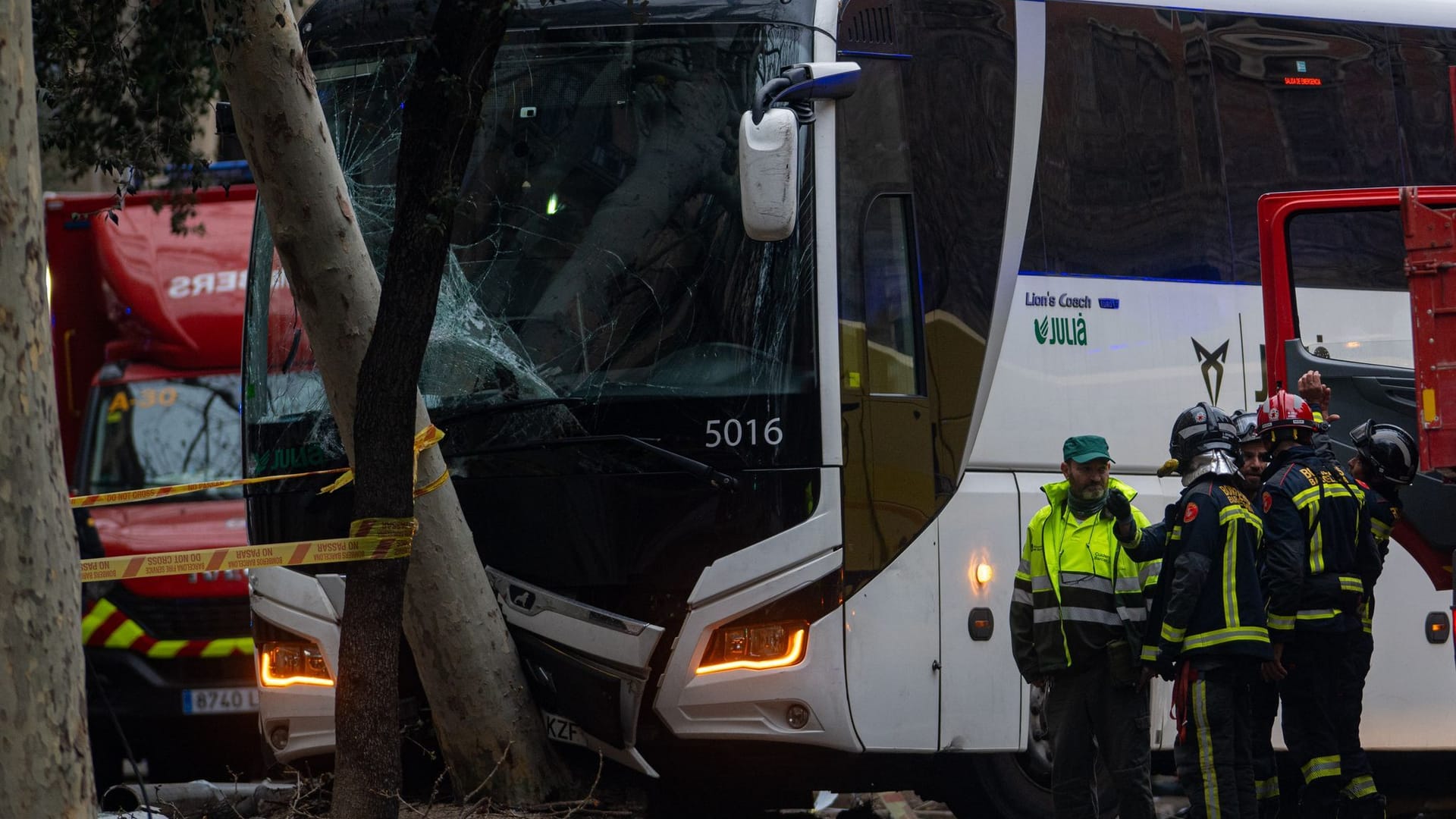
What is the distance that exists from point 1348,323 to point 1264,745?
214 centimetres

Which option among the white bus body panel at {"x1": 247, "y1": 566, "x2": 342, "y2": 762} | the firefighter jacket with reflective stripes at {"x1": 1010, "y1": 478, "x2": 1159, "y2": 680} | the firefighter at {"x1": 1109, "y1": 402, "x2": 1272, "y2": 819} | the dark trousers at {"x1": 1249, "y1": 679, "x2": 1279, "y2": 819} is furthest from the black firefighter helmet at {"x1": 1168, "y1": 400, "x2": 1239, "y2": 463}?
the white bus body panel at {"x1": 247, "y1": 566, "x2": 342, "y2": 762}

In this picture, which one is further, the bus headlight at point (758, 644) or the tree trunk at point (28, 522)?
the bus headlight at point (758, 644)

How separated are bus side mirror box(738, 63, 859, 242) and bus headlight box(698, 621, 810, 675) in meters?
1.50

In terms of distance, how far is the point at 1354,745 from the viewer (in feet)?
25.5

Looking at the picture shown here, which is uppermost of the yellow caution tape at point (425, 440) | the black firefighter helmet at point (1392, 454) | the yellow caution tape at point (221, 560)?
the yellow caution tape at point (425, 440)

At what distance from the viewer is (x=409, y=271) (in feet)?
20.4

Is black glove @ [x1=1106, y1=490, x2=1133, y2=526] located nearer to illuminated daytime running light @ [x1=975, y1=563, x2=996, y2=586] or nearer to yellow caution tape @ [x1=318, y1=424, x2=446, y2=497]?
illuminated daytime running light @ [x1=975, y1=563, x2=996, y2=586]

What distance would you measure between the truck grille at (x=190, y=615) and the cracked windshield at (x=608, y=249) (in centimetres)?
371

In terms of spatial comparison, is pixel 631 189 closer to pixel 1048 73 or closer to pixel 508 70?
pixel 508 70

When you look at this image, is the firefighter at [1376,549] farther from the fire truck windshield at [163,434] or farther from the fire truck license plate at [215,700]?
the fire truck windshield at [163,434]

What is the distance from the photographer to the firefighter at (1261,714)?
776cm

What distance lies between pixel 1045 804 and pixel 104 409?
24.2 ft

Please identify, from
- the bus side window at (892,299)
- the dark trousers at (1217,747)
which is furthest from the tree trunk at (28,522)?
the dark trousers at (1217,747)

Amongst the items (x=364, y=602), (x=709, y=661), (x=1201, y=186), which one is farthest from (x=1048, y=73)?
(x=364, y=602)
